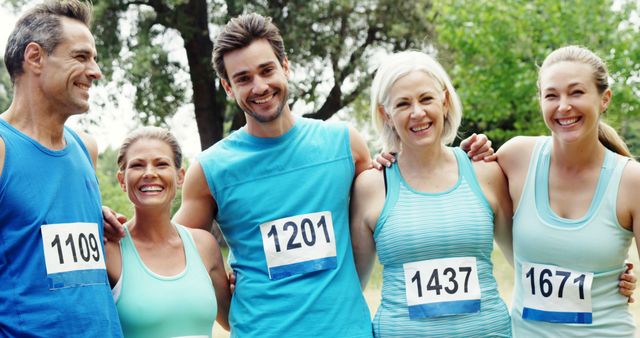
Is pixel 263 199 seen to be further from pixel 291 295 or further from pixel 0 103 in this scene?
pixel 0 103

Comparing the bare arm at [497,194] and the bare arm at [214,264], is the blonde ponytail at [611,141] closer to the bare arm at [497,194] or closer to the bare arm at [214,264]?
the bare arm at [497,194]

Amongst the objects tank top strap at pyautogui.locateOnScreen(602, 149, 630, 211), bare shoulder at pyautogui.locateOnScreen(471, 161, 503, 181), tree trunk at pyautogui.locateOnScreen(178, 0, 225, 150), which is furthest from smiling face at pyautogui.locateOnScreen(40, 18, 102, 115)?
tree trunk at pyautogui.locateOnScreen(178, 0, 225, 150)

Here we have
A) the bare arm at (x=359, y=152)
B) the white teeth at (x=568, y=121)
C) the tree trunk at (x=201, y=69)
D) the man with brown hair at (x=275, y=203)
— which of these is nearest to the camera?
the white teeth at (x=568, y=121)

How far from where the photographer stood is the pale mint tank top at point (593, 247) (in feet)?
9.86

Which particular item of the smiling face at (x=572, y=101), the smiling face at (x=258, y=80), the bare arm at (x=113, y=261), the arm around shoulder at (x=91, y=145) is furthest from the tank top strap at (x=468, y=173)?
the arm around shoulder at (x=91, y=145)

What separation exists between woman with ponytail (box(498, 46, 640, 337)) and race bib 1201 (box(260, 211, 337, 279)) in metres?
0.81

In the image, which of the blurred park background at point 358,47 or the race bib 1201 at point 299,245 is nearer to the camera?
the race bib 1201 at point 299,245

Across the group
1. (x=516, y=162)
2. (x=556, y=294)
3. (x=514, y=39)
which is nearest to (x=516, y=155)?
(x=516, y=162)

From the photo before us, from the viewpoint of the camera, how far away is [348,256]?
3322 millimetres

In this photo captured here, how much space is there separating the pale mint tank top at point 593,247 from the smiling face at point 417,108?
0.52 meters

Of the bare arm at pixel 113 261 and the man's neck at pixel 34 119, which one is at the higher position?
the man's neck at pixel 34 119

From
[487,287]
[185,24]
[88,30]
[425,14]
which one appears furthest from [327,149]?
[425,14]

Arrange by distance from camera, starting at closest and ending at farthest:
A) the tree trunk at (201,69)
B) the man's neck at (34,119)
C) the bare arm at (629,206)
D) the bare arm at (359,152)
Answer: the man's neck at (34,119) < the bare arm at (629,206) < the bare arm at (359,152) < the tree trunk at (201,69)

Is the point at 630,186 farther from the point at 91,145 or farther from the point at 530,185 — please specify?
the point at 91,145
